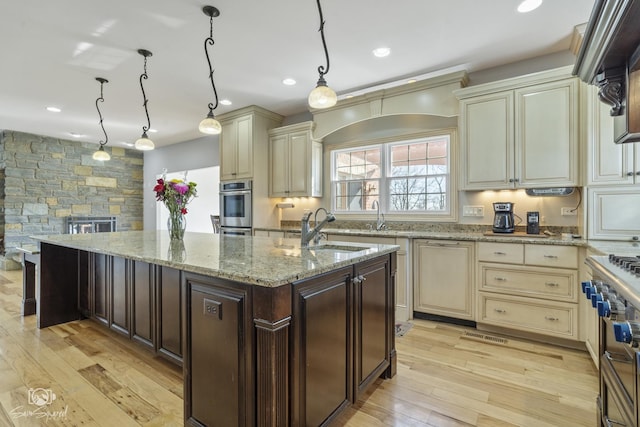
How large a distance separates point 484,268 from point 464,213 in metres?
0.78

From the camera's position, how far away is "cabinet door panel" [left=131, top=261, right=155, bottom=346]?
2.19 m

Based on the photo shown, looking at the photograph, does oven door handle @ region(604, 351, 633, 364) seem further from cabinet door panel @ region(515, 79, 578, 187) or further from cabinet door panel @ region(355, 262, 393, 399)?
cabinet door panel @ region(515, 79, 578, 187)

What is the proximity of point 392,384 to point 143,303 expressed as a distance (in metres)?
1.85

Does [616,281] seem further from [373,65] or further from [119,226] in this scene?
[119,226]

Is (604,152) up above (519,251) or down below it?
above

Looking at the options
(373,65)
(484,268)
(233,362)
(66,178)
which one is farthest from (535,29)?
(66,178)

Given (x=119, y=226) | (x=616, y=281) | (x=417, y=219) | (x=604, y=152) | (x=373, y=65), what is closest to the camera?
(x=616, y=281)

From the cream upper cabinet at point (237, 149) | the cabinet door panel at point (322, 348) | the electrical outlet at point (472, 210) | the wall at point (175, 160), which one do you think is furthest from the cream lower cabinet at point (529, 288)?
the wall at point (175, 160)

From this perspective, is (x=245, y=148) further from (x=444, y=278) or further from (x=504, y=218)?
(x=504, y=218)

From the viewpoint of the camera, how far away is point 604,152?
7.98 feet

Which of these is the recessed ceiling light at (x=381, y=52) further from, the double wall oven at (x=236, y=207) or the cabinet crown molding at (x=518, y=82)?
the double wall oven at (x=236, y=207)

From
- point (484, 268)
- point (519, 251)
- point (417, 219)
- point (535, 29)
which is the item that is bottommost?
point (484, 268)

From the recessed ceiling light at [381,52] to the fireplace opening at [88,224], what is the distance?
6.90 m

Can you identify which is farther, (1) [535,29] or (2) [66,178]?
(2) [66,178]
